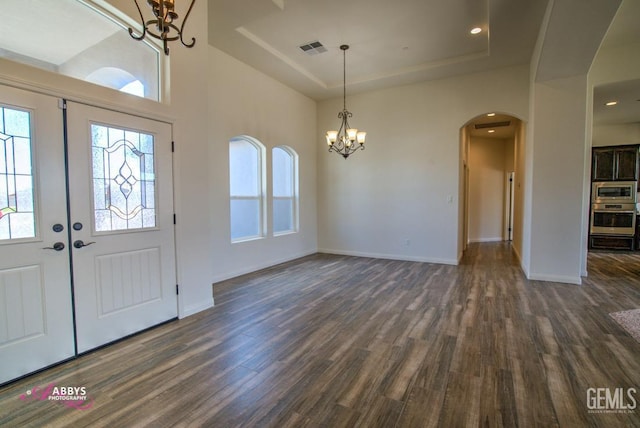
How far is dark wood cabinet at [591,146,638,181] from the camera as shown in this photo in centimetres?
730

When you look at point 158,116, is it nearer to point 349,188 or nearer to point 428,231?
point 349,188

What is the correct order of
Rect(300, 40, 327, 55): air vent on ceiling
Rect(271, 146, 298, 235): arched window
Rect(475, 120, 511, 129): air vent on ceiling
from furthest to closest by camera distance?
1. Rect(475, 120, 511, 129): air vent on ceiling
2. Rect(271, 146, 298, 235): arched window
3. Rect(300, 40, 327, 55): air vent on ceiling

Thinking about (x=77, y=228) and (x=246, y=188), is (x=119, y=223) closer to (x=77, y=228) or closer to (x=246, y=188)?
(x=77, y=228)

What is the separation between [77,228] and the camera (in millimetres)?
2580

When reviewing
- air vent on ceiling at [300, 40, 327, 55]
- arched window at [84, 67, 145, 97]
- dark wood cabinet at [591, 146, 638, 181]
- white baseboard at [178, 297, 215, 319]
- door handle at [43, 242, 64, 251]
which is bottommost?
white baseboard at [178, 297, 215, 319]

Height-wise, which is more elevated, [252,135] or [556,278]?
[252,135]

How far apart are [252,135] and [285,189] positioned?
158 cm

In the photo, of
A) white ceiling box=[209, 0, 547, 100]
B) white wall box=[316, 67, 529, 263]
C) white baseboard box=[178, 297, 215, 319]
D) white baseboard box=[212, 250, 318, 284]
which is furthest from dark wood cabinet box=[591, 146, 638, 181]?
white baseboard box=[178, 297, 215, 319]

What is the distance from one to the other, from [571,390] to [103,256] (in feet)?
12.8

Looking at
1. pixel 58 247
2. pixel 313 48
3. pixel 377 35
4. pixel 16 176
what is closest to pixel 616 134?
pixel 377 35

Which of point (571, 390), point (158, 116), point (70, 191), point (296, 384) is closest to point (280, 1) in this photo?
point (158, 116)

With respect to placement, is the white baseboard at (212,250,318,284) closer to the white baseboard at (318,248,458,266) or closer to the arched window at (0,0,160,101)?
the white baseboard at (318,248,458,266)

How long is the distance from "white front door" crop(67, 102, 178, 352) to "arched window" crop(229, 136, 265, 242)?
1.91 metres

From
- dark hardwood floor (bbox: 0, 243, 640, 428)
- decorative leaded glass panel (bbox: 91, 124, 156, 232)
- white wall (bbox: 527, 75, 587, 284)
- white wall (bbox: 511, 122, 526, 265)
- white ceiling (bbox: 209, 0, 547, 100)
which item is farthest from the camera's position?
white wall (bbox: 511, 122, 526, 265)
